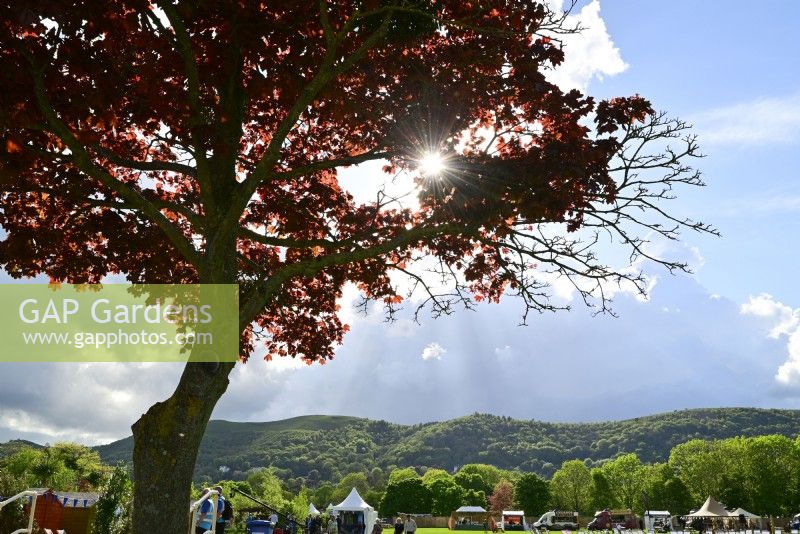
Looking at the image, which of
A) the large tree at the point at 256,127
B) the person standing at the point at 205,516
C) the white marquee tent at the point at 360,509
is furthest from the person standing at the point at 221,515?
the white marquee tent at the point at 360,509

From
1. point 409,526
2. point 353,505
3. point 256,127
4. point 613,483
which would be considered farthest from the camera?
point 613,483

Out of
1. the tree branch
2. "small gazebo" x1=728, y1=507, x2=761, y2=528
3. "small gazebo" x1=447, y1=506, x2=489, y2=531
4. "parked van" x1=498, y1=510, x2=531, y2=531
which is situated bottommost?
"small gazebo" x1=447, y1=506, x2=489, y2=531

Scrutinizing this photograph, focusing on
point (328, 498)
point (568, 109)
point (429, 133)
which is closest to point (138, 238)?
point (429, 133)

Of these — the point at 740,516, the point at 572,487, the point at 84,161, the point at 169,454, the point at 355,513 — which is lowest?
the point at 572,487

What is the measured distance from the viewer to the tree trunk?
6.77 m

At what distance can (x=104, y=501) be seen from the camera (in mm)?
15812

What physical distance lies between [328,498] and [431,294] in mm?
163810

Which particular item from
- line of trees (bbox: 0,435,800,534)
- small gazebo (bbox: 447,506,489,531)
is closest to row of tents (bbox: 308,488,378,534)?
line of trees (bbox: 0,435,800,534)

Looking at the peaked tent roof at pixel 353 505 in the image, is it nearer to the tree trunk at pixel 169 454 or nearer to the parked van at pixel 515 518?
the tree trunk at pixel 169 454

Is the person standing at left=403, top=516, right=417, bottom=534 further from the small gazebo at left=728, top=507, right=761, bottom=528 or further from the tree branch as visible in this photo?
the small gazebo at left=728, top=507, right=761, bottom=528

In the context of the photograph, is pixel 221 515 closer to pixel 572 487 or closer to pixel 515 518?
pixel 515 518

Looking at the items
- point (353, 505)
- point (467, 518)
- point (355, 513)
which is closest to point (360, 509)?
point (353, 505)

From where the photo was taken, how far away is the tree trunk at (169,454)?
6770 millimetres

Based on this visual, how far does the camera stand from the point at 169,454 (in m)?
6.87
